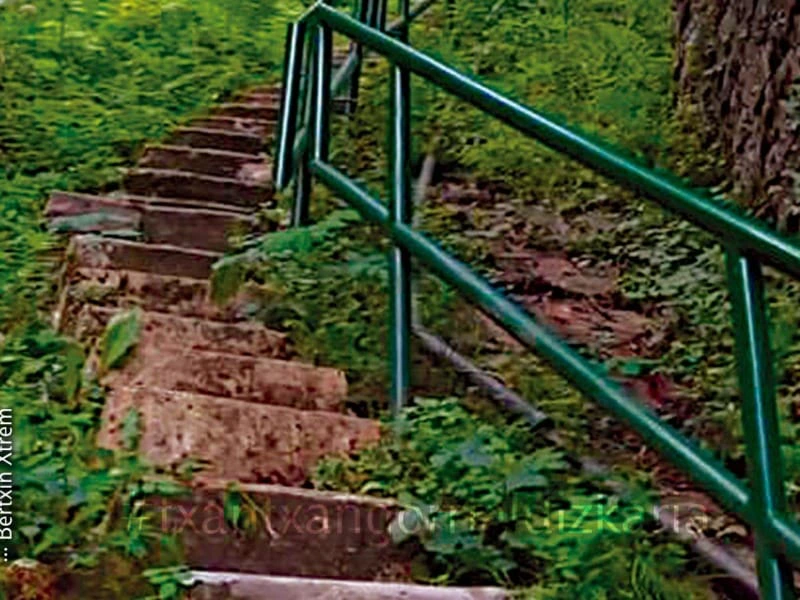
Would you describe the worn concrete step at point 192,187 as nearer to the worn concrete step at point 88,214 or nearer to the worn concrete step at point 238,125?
the worn concrete step at point 88,214

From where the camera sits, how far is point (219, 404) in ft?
9.12

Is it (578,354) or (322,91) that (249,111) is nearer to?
(322,91)

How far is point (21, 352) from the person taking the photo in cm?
345

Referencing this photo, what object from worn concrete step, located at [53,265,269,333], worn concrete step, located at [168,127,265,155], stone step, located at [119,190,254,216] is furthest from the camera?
worn concrete step, located at [168,127,265,155]

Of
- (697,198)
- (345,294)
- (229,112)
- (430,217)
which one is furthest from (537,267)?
(697,198)

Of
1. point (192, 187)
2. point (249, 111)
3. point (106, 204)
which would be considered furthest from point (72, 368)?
point (249, 111)

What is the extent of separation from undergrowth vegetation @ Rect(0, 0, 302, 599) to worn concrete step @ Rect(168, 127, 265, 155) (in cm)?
27

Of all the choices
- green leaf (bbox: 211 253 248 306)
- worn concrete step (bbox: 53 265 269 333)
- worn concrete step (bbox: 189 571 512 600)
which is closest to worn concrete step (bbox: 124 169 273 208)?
worn concrete step (bbox: 53 265 269 333)

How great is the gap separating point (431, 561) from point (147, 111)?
3994 mm

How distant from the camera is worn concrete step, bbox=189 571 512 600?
209cm

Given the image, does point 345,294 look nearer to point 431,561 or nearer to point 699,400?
point 699,400

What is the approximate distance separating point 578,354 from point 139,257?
5.79ft

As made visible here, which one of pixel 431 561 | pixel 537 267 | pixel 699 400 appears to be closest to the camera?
pixel 431 561

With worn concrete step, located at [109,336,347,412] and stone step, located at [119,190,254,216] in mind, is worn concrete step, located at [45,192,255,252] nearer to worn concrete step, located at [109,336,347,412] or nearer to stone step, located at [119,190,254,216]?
stone step, located at [119,190,254,216]
